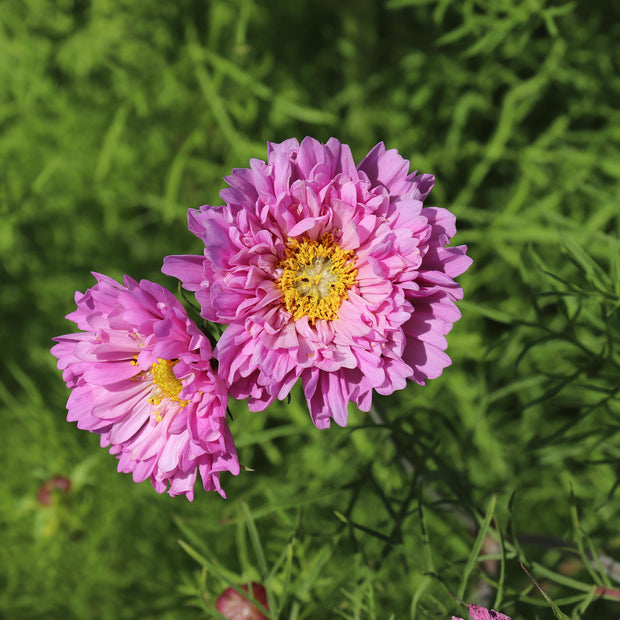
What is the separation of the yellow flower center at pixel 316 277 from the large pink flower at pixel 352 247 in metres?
0.03

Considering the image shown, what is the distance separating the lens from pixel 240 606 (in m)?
0.82

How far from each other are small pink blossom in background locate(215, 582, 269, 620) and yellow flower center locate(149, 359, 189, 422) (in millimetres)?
335

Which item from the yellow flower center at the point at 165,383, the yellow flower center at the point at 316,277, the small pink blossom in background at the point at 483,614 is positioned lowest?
the small pink blossom in background at the point at 483,614

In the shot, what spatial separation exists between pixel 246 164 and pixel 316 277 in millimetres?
632

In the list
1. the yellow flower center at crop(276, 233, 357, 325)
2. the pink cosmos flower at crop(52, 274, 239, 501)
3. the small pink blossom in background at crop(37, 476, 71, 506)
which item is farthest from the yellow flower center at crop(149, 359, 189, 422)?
the small pink blossom in background at crop(37, 476, 71, 506)

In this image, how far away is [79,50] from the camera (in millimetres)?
1349

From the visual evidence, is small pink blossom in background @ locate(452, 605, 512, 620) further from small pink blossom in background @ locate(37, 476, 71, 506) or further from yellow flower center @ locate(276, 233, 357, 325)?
small pink blossom in background @ locate(37, 476, 71, 506)

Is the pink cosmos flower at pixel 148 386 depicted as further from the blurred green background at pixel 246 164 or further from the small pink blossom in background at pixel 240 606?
the blurred green background at pixel 246 164

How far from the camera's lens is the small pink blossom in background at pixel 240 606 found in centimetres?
81

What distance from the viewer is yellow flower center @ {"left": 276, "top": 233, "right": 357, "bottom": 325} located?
65 centimetres

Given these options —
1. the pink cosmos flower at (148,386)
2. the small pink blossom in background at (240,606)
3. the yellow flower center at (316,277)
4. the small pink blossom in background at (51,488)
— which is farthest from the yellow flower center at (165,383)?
the small pink blossom in background at (51,488)

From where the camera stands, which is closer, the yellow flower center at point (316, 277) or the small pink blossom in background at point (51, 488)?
the yellow flower center at point (316, 277)

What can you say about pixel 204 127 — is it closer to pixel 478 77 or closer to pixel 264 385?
pixel 478 77

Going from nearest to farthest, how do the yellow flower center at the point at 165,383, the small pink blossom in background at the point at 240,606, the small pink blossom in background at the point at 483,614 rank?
the small pink blossom in background at the point at 483,614
the yellow flower center at the point at 165,383
the small pink blossom in background at the point at 240,606
